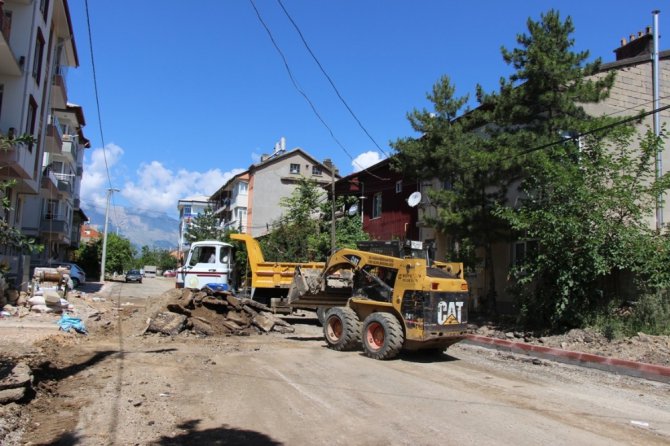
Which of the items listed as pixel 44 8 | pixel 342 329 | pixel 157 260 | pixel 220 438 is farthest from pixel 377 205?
pixel 157 260

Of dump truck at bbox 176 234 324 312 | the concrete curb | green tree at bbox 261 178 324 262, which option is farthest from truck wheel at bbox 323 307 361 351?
green tree at bbox 261 178 324 262

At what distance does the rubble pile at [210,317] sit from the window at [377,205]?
15.5m

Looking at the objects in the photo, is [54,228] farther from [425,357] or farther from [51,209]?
[425,357]

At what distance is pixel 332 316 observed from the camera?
1295 cm

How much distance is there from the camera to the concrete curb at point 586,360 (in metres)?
9.98

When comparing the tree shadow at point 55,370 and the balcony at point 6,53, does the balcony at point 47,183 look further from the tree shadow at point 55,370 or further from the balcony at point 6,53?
the tree shadow at point 55,370

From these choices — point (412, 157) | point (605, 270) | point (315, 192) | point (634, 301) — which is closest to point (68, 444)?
point (605, 270)

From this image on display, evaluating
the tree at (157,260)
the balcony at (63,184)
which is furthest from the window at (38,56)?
the tree at (157,260)

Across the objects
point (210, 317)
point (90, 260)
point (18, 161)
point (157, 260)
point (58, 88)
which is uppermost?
point (58, 88)

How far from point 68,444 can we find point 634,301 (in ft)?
42.4

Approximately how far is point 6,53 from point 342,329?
1512 centimetres

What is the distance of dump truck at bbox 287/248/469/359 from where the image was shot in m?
10.9

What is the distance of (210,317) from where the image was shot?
15.1 meters

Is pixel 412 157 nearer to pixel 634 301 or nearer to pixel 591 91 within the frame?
pixel 591 91
